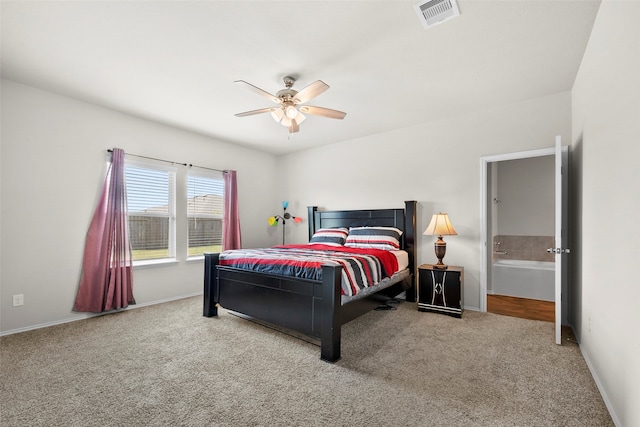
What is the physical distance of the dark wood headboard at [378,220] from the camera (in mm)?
4035

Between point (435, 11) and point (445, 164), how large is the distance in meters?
2.31

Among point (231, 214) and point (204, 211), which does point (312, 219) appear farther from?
point (204, 211)

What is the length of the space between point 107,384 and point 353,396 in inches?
67.0

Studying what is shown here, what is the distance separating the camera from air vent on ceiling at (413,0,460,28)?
1.85m

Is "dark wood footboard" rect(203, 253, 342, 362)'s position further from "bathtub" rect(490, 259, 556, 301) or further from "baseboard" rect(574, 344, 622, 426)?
"bathtub" rect(490, 259, 556, 301)

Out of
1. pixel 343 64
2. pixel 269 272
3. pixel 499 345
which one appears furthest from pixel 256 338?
pixel 343 64

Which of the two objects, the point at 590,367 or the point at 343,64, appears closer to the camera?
the point at 590,367

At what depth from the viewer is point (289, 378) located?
6.59 feet

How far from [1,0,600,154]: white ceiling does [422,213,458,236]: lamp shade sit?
142cm

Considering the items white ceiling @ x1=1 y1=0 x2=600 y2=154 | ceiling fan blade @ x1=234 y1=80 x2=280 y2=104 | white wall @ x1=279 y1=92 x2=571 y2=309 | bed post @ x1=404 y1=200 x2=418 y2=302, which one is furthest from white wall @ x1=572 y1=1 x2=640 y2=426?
ceiling fan blade @ x1=234 y1=80 x2=280 y2=104

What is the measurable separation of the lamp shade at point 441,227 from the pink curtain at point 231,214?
313cm

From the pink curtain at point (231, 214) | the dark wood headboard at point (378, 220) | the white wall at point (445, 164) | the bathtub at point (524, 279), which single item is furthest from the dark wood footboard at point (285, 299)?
the bathtub at point (524, 279)

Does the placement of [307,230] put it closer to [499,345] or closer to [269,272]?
[269,272]

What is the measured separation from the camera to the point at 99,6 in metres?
1.91
